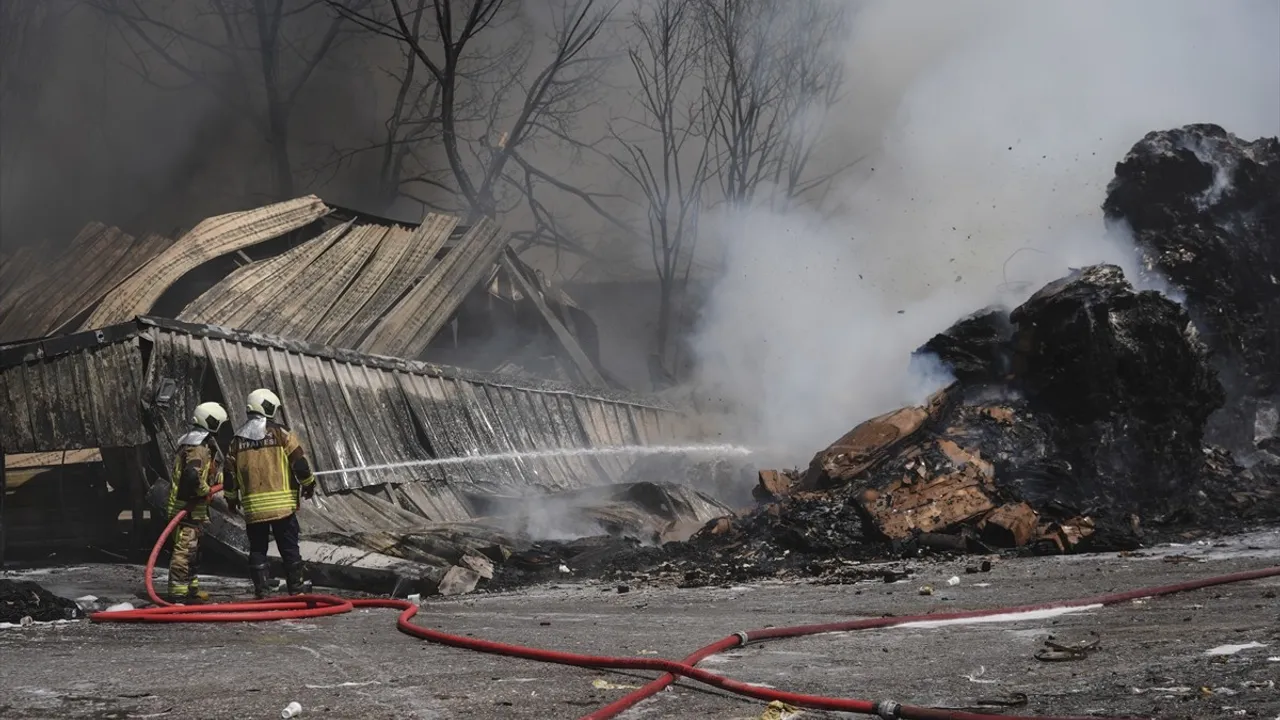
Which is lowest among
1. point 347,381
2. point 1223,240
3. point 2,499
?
point 2,499

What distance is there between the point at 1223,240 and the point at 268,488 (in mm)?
11093

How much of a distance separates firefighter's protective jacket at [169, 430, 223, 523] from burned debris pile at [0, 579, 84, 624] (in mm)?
1333

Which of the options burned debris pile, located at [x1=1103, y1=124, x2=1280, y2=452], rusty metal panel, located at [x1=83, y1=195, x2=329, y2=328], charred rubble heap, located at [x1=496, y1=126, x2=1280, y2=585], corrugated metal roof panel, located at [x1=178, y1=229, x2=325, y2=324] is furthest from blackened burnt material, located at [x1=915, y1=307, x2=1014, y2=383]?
rusty metal panel, located at [x1=83, y1=195, x2=329, y2=328]

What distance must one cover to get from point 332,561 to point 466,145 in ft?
61.6

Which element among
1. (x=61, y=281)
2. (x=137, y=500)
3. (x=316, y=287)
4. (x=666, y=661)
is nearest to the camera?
(x=666, y=661)

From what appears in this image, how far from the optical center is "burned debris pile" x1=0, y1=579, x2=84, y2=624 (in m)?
7.35

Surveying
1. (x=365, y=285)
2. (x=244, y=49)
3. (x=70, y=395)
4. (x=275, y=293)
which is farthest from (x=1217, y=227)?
(x=244, y=49)

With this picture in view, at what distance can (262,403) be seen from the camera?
9.00m

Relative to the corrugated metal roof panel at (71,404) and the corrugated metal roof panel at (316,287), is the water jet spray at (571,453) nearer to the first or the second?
the corrugated metal roof panel at (71,404)

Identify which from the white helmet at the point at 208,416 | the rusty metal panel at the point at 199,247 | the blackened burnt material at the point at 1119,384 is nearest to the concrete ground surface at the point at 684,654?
the white helmet at the point at 208,416

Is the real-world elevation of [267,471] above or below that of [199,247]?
below

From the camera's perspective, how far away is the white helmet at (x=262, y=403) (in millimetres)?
8969

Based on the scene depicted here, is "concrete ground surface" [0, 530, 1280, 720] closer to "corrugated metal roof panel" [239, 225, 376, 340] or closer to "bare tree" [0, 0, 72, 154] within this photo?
"corrugated metal roof panel" [239, 225, 376, 340]

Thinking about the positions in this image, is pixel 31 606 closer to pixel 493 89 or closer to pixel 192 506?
pixel 192 506
